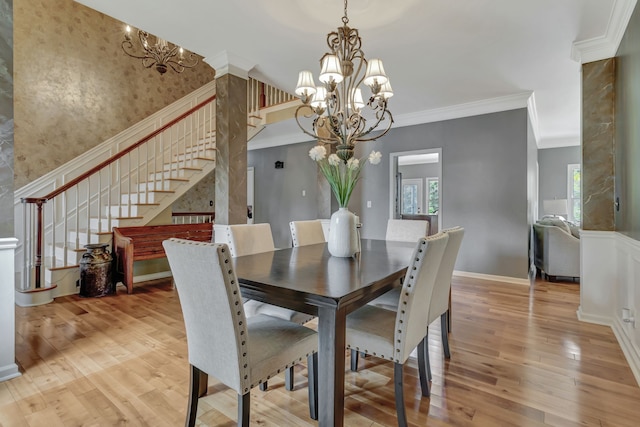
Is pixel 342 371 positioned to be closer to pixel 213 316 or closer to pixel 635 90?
pixel 213 316

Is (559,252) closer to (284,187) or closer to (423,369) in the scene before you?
(423,369)

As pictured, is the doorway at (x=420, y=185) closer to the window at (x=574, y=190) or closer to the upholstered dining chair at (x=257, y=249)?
the window at (x=574, y=190)

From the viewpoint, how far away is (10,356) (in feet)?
6.38

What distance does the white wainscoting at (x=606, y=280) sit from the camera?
251 cm

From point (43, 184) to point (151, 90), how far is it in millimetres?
2421

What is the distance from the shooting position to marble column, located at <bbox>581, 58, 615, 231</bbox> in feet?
9.54

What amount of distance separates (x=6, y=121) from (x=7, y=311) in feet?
3.88

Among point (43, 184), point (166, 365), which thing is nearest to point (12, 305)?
point (166, 365)

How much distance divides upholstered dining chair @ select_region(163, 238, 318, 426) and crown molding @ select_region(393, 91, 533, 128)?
15.1 ft

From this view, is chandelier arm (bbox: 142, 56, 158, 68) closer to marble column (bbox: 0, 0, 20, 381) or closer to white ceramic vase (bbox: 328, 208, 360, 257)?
marble column (bbox: 0, 0, 20, 381)

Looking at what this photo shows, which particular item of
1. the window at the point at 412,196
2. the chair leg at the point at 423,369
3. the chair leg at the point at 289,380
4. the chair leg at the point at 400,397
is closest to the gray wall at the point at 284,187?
the chair leg at the point at 289,380

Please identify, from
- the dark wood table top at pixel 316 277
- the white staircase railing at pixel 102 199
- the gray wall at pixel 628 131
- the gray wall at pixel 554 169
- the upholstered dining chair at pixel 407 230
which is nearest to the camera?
the dark wood table top at pixel 316 277

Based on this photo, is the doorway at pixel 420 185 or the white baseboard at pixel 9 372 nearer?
the white baseboard at pixel 9 372

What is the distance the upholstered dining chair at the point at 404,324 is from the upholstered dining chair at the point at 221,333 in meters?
0.33
